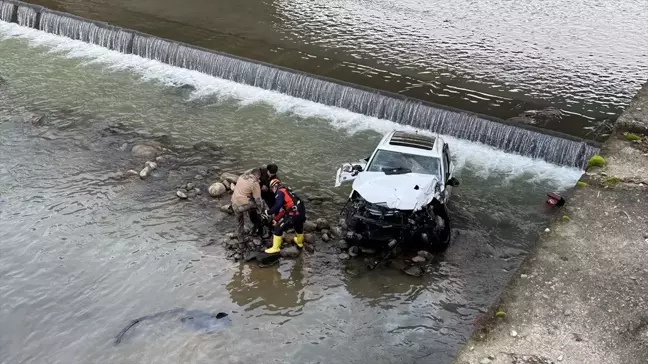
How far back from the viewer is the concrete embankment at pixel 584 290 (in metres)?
8.02

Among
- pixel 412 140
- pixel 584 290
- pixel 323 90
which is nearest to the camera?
pixel 584 290

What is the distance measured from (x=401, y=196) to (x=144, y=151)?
759 cm

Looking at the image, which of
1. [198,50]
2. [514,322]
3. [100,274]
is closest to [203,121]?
[198,50]

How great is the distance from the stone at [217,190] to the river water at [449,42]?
6.71 m

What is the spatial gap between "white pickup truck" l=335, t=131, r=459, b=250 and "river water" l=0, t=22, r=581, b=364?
2.33 ft

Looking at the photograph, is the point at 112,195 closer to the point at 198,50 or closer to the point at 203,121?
the point at 203,121

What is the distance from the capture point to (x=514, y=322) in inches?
333

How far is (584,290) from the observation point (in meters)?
9.02

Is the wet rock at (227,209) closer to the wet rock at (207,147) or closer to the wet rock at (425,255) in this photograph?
the wet rock at (207,147)

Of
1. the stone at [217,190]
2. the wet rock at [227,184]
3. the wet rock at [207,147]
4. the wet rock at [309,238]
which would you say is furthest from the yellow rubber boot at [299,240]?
the wet rock at [207,147]

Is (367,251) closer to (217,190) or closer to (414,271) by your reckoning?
(414,271)

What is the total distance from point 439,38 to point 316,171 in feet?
32.3

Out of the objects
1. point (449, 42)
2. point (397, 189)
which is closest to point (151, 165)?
point (397, 189)

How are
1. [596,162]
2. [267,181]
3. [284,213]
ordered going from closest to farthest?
1. [284,213]
2. [596,162]
3. [267,181]
